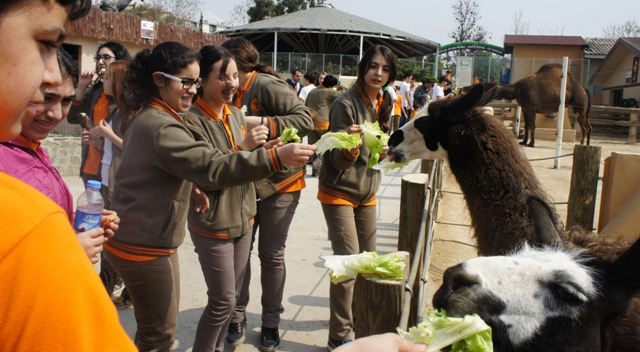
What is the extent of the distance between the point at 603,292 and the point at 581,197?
309 centimetres

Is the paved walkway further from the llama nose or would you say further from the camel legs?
the camel legs

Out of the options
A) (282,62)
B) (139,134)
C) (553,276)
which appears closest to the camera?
(553,276)

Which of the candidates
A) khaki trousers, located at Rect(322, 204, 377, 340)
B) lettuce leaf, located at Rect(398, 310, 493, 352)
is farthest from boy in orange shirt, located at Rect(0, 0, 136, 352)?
khaki trousers, located at Rect(322, 204, 377, 340)

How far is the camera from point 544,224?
242cm

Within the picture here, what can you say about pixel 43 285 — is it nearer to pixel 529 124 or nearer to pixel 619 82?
pixel 529 124

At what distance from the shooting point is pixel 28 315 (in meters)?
0.68

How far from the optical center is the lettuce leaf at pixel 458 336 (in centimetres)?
148

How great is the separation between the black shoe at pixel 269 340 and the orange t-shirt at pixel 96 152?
88.9 inches

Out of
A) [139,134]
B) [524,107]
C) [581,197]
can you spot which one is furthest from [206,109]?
[524,107]

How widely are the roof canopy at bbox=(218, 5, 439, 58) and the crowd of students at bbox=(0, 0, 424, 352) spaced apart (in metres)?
30.8

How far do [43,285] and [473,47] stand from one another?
50.6 metres

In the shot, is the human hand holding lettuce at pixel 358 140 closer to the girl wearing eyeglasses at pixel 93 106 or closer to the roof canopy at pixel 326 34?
the girl wearing eyeglasses at pixel 93 106

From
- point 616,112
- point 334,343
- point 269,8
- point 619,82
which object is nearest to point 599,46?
point 619,82

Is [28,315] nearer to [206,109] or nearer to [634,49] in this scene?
[206,109]
